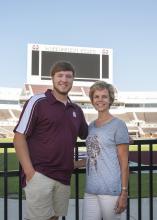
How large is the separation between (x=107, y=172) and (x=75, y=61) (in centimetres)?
5834

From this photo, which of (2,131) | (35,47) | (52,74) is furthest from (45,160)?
(35,47)

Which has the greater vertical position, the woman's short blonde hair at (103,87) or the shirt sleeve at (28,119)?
the woman's short blonde hair at (103,87)

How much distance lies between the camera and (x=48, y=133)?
289cm

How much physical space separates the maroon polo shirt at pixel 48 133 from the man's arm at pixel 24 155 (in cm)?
6

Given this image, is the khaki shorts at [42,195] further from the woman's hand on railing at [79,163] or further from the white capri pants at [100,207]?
the woman's hand on railing at [79,163]

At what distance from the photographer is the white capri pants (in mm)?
3011

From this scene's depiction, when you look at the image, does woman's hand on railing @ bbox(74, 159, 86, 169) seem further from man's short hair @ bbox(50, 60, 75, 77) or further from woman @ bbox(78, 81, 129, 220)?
man's short hair @ bbox(50, 60, 75, 77)

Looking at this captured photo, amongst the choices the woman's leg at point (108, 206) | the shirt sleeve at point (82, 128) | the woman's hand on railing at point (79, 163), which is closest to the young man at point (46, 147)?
the shirt sleeve at point (82, 128)

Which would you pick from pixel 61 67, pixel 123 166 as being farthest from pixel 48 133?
pixel 123 166

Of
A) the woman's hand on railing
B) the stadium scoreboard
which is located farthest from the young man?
the stadium scoreboard

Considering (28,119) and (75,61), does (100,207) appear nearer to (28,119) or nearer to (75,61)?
(28,119)

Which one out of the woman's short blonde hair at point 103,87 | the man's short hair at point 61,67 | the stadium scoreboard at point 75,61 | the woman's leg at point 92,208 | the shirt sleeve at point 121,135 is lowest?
the woman's leg at point 92,208

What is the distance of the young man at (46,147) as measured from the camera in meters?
2.87

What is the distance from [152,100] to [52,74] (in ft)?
218
